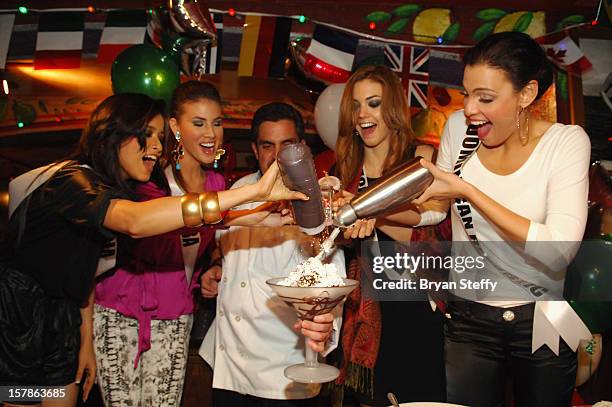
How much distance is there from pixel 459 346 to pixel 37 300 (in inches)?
65.0

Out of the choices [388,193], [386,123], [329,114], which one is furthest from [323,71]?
[388,193]

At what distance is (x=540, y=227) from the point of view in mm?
2168

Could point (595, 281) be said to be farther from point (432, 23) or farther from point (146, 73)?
point (432, 23)

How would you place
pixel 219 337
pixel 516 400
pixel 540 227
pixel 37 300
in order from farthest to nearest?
pixel 219 337 → pixel 37 300 → pixel 516 400 → pixel 540 227

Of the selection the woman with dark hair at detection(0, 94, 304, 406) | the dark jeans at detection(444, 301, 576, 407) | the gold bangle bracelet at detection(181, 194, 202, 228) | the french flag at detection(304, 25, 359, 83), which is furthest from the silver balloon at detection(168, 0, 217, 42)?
the dark jeans at detection(444, 301, 576, 407)

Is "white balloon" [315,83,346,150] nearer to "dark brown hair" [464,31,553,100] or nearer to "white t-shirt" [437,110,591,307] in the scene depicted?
"white t-shirt" [437,110,591,307]

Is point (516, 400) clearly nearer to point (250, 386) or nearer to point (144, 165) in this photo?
point (250, 386)

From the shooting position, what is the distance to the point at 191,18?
3.81 m

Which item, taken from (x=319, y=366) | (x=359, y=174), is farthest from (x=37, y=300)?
(x=359, y=174)

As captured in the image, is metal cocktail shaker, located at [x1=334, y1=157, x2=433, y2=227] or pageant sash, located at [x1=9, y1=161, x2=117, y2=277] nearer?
metal cocktail shaker, located at [x1=334, y1=157, x2=433, y2=227]

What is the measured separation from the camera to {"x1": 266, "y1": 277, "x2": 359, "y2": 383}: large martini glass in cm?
209

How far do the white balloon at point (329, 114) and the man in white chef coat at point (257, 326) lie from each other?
1090 mm

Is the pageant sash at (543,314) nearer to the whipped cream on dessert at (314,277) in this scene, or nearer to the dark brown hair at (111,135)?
the whipped cream on dessert at (314,277)

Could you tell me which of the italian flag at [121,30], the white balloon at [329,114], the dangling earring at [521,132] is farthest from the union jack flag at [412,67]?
the dangling earring at [521,132]
